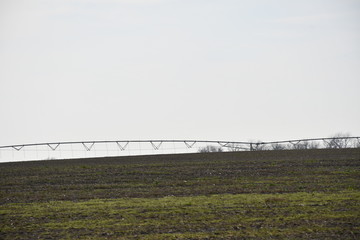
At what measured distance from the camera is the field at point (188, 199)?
16.9m

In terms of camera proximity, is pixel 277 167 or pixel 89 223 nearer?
pixel 89 223

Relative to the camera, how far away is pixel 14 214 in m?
20.6

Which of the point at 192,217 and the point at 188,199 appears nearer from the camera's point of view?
the point at 192,217

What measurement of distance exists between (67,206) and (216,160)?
17.0m

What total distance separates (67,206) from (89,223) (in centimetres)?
374

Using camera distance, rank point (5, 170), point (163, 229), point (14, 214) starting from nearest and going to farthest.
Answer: point (163, 229), point (14, 214), point (5, 170)

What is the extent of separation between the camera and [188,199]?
2234cm

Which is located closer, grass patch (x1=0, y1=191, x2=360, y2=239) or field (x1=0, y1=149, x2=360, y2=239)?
grass patch (x1=0, y1=191, x2=360, y2=239)

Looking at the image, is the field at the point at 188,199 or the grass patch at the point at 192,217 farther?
the field at the point at 188,199

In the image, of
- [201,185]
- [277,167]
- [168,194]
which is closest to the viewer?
[168,194]

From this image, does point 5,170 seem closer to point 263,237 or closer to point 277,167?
point 277,167

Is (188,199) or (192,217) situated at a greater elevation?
(188,199)

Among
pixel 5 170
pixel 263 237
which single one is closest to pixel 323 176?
pixel 263 237

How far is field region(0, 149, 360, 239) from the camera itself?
16.9m
